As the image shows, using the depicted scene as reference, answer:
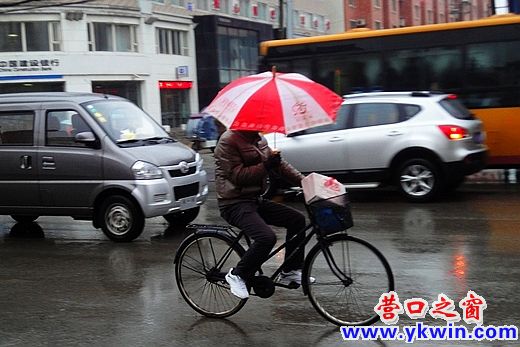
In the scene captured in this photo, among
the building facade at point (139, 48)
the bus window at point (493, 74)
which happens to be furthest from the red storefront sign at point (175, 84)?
the bus window at point (493, 74)

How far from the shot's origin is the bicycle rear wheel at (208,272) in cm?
532

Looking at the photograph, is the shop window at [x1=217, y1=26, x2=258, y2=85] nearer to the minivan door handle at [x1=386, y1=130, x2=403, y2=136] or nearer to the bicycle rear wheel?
the minivan door handle at [x1=386, y1=130, x2=403, y2=136]

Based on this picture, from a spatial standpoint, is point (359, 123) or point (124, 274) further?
point (359, 123)

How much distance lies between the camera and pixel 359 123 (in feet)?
37.0

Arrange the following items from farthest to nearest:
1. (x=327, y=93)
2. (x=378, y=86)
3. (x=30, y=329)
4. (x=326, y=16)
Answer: (x=326, y=16) < (x=378, y=86) < (x=30, y=329) < (x=327, y=93)

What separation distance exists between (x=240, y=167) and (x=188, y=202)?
419cm

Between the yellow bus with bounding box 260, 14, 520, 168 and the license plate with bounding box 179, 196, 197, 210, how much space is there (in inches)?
218

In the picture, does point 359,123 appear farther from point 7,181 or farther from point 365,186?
point 7,181

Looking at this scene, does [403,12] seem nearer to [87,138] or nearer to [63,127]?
[63,127]

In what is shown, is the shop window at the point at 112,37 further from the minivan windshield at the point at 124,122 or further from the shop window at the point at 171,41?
the minivan windshield at the point at 124,122

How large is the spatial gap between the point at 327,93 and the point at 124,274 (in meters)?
3.34

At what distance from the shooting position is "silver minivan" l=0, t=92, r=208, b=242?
28.4 ft

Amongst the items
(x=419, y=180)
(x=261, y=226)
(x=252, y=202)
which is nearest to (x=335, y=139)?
(x=419, y=180)

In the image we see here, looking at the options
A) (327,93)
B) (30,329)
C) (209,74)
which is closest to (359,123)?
(327,93)
